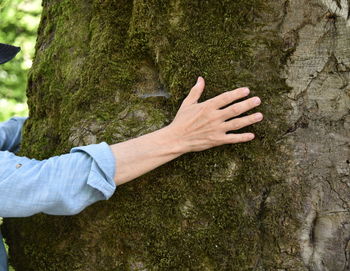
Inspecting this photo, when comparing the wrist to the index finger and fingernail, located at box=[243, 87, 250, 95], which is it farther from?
fingernail, located at box=[243, 87, 250, 95]

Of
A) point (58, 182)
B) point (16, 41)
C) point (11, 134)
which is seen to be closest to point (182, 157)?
point (58, 182)

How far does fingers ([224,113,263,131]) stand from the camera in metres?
1.72

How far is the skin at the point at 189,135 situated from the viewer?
1705 millimetres

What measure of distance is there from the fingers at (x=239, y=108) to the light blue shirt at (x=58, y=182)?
53 centimetres

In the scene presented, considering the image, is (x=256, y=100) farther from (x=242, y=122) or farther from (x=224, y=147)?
(x=224, y=147)

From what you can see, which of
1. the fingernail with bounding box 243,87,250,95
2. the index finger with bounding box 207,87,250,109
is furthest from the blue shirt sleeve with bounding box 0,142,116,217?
the fingernail with bounding box 243,87,250,95

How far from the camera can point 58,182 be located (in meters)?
1.62

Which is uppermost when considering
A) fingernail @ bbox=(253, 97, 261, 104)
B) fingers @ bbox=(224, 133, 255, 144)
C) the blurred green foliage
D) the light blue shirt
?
fingernail @ bbox=(253, 97, 261, 104)

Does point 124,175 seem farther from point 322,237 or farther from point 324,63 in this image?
point 324,63

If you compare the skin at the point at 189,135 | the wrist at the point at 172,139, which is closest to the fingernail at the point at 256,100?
the skin at the point at 189,135

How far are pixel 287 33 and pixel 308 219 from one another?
85cm

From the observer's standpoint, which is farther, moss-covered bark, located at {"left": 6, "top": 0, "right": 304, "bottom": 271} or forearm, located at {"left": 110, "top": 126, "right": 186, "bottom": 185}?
moss-covered bark, located at {"left": 6, "top": 0, "right": 304, "bottom": 271}

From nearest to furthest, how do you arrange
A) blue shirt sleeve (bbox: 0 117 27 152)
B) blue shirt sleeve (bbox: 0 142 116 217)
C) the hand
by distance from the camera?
blue shirt sleeve (bbox: 0 142 116 217) → the hand → blue shirt sleeve (bbox: 0 117 27 152)

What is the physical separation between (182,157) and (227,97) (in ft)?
1.20
